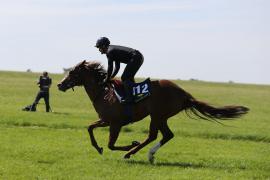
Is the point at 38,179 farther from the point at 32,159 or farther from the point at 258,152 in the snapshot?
the point at 258,152

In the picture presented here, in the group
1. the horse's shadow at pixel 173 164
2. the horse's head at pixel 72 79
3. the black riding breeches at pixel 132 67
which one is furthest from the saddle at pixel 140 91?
the horse's shadow at pixel 173 164

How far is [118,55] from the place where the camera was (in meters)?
12.6

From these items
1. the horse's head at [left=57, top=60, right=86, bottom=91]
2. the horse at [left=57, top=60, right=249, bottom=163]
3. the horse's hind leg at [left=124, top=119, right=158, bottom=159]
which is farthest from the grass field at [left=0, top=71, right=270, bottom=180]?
the horse's head at [left=57, top=60, right=86, bottom=91]

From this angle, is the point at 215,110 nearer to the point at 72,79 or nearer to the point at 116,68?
the point at 116,68

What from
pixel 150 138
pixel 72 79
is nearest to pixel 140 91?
pixel 150 138

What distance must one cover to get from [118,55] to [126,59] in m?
0.25

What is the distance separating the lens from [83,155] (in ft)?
43.3

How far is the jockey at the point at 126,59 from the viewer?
→ 496 inches

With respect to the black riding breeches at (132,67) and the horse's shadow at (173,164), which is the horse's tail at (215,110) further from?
the black riding breeches at (132,67)

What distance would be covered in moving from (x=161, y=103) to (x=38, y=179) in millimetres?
3962

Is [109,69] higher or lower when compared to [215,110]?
higher

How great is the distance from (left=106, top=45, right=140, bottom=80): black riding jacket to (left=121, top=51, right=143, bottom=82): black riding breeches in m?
0.05

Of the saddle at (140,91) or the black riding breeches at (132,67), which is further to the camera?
the black riding breeches at (132,67)

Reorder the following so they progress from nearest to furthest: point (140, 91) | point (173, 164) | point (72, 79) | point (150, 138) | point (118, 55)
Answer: point (173, 164), point (140, 91), point (118, 55), point (150, 138), point (72, 79)
